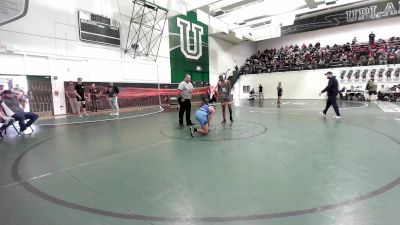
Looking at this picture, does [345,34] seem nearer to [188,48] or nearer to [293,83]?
[293,83]

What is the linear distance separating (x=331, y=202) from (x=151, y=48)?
1408 cm

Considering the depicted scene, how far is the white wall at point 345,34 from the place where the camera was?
19.7m

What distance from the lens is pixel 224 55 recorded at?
2230 cm

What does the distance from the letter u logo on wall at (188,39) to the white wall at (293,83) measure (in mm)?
6880

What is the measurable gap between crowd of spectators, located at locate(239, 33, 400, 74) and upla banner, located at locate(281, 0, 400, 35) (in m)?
1.59

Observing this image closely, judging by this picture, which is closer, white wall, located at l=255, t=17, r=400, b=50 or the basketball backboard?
the basketball backboard

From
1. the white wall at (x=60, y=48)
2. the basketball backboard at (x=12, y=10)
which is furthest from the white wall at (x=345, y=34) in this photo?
the basketball backboard at (x=12, y=10)

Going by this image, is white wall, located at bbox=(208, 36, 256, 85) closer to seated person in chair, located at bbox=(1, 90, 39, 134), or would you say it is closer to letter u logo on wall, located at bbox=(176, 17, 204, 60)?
letter u logo on wall, located at bbox=(176, 17, 204, 60)

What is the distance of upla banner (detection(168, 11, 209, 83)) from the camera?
16.4 metres

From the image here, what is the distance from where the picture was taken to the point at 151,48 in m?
14.7

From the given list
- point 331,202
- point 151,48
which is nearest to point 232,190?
point 331,202

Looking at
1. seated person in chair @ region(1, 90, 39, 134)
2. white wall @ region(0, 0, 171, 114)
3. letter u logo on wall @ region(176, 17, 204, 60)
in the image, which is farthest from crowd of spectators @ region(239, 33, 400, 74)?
seated person in chair @ region(1, 90, 39, 134)

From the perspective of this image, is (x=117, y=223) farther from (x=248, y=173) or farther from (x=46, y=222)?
(x=248, y=173)

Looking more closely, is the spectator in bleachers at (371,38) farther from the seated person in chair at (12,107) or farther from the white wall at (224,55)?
the seated person in chair at (12,107)
